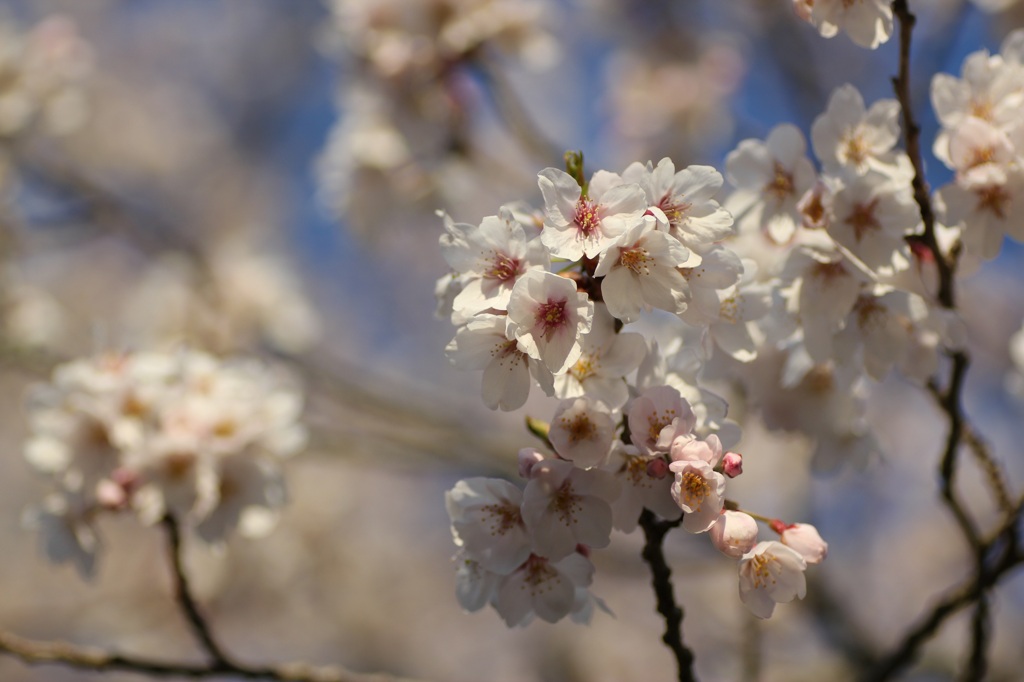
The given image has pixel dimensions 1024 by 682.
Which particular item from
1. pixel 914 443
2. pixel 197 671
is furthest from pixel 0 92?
pixel 914 443

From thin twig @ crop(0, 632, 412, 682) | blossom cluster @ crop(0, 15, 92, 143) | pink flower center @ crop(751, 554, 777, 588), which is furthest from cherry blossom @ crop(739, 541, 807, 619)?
blossom cluster @ crop(0, 15, 92, 143)

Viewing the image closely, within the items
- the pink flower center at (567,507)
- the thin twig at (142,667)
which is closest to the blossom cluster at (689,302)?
the pink flower center at (567,507)

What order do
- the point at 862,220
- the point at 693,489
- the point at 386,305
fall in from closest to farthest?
the point at 693,489 → the point at 862,220 → the point at 386,305

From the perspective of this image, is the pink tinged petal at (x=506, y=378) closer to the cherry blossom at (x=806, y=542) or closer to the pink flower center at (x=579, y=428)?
the pink flower center at (x=579, y=428)

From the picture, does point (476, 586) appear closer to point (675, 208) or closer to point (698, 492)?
point (698, 492)

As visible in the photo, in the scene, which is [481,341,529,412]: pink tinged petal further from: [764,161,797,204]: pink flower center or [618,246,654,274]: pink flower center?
[764,161,797,204]: pink flower center

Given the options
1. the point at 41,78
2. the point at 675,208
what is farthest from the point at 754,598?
the point at 41,78
